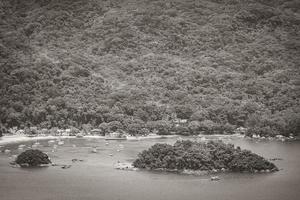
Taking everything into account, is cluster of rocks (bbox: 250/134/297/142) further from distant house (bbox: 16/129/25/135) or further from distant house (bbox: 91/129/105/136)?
distant house (bbox: 16/129/25/135)

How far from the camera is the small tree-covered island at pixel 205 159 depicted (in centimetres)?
9612

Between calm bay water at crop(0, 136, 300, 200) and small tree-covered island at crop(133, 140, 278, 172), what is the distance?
7.81 feet

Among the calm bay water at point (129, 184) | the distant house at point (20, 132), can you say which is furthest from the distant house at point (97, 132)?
the calm bay water at point (129, 184)

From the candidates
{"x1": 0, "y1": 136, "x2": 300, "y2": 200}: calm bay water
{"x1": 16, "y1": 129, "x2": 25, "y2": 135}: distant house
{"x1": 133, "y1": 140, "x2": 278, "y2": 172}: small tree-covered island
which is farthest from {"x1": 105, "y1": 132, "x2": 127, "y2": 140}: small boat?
{"x1": 133, "y1": 140, "x2": 278, "y2": 172}: small tree-covered island

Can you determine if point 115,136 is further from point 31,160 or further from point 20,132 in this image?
point 31,160

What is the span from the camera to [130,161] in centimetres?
10750

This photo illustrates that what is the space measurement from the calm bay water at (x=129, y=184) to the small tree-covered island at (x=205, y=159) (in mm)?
2380

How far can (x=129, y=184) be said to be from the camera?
287ft

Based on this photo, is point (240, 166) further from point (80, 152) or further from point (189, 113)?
A: point (189, 113)

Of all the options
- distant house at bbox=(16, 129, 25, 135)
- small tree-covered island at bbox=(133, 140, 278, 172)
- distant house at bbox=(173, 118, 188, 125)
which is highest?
distant house at bbox=(173, 118, 188, 125)

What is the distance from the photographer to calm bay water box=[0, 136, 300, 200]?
80812mm

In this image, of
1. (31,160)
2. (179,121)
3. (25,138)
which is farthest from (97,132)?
(31,160)

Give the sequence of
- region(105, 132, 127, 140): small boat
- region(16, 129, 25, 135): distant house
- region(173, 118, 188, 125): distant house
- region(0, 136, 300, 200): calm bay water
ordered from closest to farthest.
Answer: region(0, 136, 300, 200): calm bay water
region(105, 132, 127, 140): small boat
region(16, 129, 25, 135): distant house
region(173, 118, 188, 125): distant house

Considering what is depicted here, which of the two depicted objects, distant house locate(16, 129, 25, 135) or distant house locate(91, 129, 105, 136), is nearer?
distant house locate(16, 129, 25, 135)
